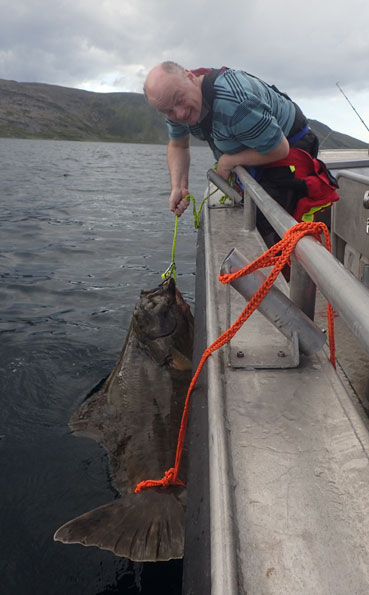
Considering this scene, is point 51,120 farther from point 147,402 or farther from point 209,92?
point 147,402

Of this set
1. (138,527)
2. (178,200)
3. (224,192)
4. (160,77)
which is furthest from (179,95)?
(138,527)

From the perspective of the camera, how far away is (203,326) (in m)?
2.60

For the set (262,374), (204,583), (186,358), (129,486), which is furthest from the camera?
(186,358)

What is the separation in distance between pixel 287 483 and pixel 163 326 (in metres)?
2.03

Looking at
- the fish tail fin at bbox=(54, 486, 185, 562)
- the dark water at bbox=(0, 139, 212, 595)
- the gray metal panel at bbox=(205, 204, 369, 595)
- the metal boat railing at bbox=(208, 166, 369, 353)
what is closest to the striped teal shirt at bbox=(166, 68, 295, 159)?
the metal boat railing at bbox=(208, 166, 369, 353)

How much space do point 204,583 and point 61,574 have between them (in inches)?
62.6

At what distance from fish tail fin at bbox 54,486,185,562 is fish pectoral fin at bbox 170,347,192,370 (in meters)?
1.06

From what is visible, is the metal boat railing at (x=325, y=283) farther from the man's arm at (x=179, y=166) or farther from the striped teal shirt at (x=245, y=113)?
the man's arm at (x=179, y=166)

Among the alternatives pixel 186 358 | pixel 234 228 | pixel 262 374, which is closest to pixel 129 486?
pixel 186 358

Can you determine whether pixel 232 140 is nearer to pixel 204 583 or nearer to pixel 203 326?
pixel 203 326

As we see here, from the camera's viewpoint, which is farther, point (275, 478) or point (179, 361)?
point (179, 361)

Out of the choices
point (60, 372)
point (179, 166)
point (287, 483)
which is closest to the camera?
point (287, 483)

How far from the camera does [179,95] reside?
9.63ft

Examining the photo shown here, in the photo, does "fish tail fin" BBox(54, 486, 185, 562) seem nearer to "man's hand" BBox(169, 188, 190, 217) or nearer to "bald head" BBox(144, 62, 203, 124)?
"man's hand" BBox(169, 188, 190, 217)
